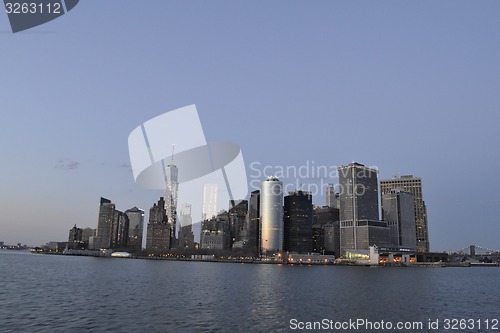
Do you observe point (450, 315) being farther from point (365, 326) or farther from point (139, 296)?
point (139, 296)

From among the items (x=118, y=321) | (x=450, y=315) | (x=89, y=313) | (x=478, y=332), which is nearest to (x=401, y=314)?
(x=450, y=315)

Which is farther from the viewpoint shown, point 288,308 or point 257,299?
point 257,299

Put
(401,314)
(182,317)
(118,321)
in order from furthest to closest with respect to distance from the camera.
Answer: (401,314) < (182,317) < (118,321)

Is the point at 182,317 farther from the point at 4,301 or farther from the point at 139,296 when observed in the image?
the point at 4,301

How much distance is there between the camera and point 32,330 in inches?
1436

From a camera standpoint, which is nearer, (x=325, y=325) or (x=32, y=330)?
(x=32, y=330)

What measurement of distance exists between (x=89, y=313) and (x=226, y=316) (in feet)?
50.7

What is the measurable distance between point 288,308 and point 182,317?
53.1 ft

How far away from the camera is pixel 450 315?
53062 mm

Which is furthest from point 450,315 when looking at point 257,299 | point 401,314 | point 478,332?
point 257,299

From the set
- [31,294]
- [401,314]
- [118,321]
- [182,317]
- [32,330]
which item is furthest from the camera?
[31,294]

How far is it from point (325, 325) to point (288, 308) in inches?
464

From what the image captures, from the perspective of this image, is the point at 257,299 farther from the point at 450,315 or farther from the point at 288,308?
the point at 450,315

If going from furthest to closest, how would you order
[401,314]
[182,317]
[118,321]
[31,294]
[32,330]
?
[31,294] → [401,314] → [182,317] → [118,321] → [32,330]
